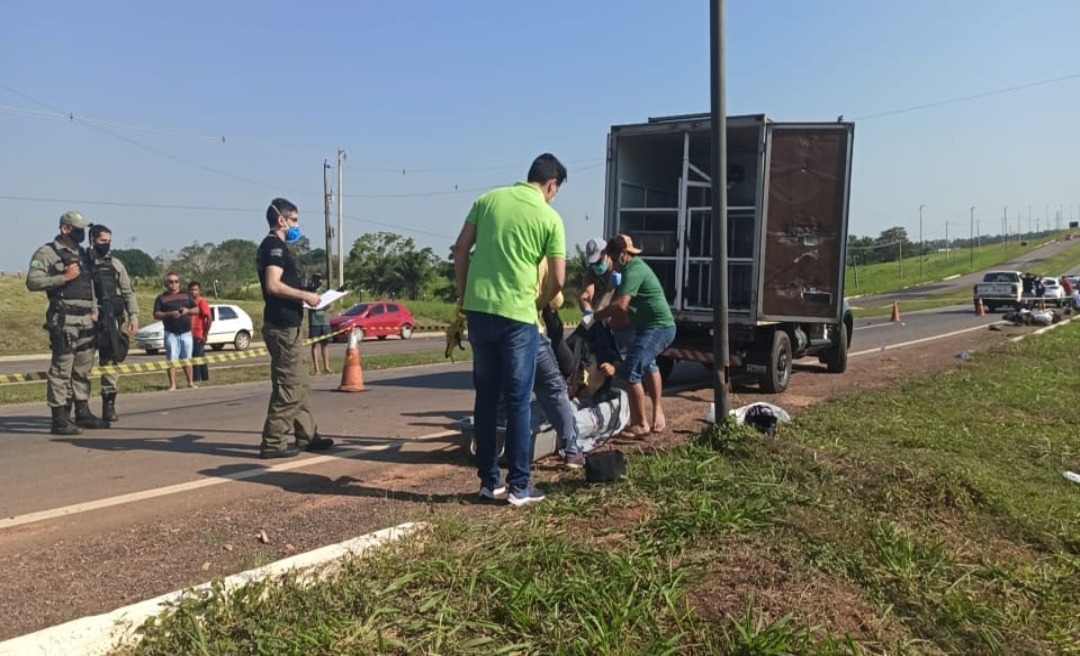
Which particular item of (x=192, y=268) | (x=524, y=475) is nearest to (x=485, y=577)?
(x=524, y=475)

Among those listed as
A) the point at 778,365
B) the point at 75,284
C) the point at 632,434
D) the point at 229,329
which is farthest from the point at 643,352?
the point at 229,329

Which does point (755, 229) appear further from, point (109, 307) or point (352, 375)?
point (109, 307)

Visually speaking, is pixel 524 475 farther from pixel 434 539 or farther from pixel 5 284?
pixel 5 284

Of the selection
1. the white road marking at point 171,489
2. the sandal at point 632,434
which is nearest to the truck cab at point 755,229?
the sandal at point 632,434

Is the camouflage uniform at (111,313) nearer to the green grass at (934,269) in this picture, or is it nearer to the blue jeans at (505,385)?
the blue jeans at (505,385)

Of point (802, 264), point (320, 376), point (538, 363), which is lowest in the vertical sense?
point (320, 376)

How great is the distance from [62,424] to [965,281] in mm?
86338

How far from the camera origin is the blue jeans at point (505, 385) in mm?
4480

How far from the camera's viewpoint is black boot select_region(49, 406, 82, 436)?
736 centimetres

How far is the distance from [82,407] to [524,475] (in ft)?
17.6

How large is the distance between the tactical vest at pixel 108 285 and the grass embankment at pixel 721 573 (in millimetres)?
4980

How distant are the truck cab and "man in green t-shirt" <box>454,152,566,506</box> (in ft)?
→ 15.1

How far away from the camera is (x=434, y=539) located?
147 inches

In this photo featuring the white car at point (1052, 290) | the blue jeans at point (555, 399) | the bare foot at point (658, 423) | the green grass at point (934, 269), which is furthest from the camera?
the green grass at point (934, 269)
